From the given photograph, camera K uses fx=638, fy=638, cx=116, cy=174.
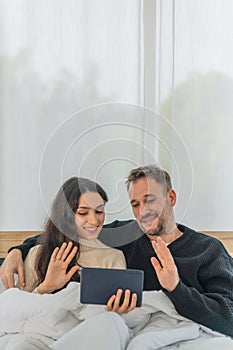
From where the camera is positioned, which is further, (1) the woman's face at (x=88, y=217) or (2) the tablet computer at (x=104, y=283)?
(1) the woman's face at (x=88, y=217)

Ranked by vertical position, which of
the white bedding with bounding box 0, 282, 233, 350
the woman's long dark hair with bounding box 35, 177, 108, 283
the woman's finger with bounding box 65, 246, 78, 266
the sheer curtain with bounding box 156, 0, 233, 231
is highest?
the sheer curtain with bounding box 156, 0, 233, 231

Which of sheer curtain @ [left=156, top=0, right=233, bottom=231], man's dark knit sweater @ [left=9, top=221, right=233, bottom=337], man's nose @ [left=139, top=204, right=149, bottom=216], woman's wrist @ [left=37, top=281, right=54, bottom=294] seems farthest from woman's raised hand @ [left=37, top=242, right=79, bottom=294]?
sheer curtain @ [left=156, top=0, right=233, bottom=231]

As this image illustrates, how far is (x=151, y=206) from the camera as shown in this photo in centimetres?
186

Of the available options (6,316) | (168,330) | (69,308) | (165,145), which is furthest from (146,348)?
(165,145)

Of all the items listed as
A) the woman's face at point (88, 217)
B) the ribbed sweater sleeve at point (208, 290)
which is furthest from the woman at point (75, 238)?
the ribbed sweater sleeve at point (208, 290)

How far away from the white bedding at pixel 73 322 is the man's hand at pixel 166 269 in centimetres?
6

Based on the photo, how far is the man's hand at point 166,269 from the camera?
168 cm

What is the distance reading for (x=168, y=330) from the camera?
164 cm

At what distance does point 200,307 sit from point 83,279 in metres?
0.32

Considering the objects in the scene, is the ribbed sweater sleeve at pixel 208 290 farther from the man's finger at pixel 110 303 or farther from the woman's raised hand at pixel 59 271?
the woman's raised hand at pixel 59 271

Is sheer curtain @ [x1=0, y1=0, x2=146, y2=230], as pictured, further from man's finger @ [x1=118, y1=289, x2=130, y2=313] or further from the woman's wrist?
man's finger @ [x1=118, y1=289, x2=130, y2=313]

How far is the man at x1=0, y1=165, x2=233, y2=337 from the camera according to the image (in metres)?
1.68

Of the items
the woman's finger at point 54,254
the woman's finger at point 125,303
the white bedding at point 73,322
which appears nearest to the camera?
the white bedding at point 73,322

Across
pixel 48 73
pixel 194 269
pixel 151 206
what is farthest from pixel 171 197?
pixel 48 73
